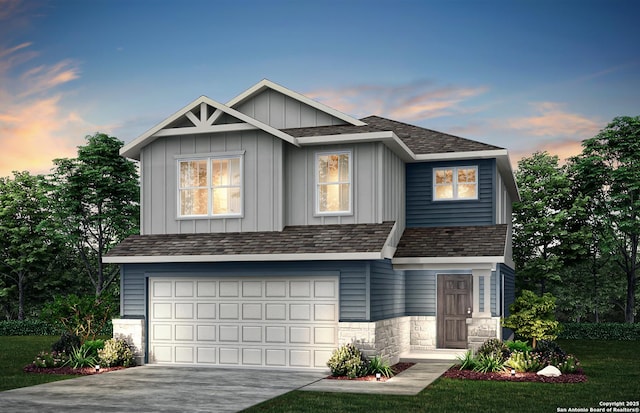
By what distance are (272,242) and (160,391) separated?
17.5 ft

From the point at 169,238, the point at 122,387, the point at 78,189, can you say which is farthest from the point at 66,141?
the point at 122,387

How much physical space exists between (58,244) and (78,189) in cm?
386

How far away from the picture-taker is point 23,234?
132 ft

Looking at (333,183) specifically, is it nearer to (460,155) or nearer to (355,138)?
(355,138)

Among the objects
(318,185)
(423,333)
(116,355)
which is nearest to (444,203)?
(423,333)

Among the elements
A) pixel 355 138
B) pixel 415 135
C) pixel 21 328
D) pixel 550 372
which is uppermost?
pixel 415 135

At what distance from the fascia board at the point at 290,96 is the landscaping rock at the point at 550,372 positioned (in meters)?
8.22

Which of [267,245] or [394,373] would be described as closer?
[394,373]

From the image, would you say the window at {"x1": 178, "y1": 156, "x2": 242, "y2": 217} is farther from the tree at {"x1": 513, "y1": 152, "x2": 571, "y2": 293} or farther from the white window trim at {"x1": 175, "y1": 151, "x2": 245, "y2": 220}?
the tree at {"x1": 513, "y1": 152, "x2": 571, "y2": 293}

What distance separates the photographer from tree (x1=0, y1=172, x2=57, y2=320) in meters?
40.1

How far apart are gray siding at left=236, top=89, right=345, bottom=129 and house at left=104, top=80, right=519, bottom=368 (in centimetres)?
4

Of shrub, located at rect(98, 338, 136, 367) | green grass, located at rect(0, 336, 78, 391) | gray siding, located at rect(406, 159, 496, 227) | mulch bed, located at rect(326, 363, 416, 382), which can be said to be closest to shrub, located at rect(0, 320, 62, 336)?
green grass, located at rect(0, 336, 78, 391)

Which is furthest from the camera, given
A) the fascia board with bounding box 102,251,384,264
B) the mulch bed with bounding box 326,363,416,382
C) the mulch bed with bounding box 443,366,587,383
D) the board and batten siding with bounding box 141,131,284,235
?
the board and batten siding with bounding box 141,131,284,235

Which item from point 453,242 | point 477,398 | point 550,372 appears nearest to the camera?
point 477,398
